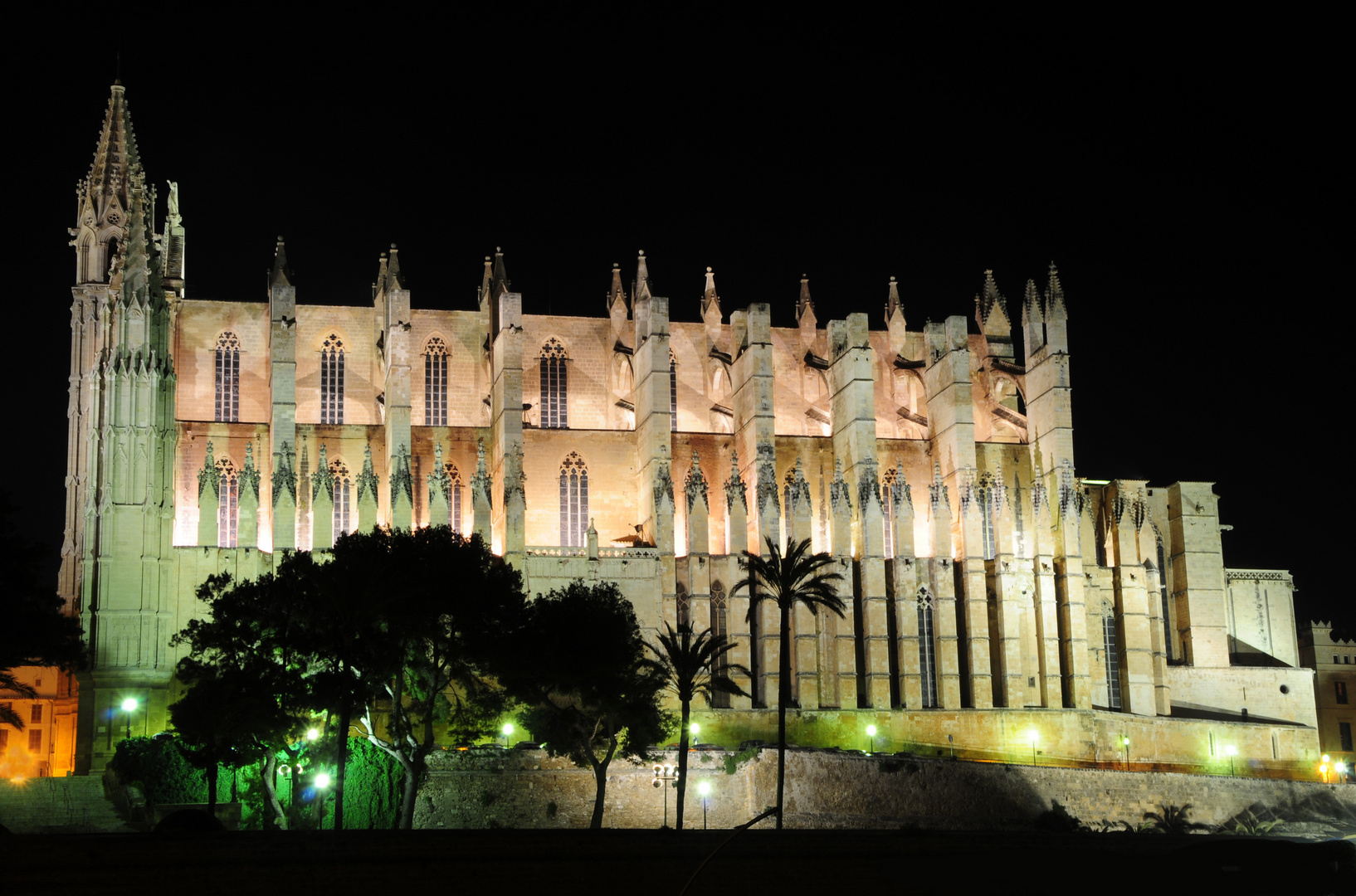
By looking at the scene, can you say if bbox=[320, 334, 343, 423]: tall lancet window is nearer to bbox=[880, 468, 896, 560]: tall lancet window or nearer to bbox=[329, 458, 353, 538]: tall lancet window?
bbox=[329, 458, 353, 538]: tall lancet window

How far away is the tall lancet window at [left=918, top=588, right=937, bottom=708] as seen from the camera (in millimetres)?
62312

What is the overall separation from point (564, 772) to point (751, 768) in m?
5.64

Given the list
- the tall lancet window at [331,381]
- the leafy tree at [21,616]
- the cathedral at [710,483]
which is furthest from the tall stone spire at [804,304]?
the leafy tree at [21,616]

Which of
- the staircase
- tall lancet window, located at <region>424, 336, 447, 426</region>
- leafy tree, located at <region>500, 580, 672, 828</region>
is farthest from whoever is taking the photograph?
tall lancet window, located at <region>424, 336, 447, 426</region>

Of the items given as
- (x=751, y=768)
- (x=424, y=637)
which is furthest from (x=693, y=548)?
(x=424, y=637)

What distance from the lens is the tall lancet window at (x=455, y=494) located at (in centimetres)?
6231

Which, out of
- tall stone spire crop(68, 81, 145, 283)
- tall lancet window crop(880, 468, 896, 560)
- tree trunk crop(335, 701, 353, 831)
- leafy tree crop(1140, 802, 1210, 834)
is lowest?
leafy tree crop(1140, 802, 1210, 834)

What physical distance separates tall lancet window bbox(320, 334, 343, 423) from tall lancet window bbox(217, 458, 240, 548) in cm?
522

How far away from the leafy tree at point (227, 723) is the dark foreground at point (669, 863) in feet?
27.3

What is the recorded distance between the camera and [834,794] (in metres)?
50.3

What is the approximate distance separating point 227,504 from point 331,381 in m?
7.58

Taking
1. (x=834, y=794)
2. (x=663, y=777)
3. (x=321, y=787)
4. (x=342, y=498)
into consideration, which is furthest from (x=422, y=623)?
(x=342, y=498)

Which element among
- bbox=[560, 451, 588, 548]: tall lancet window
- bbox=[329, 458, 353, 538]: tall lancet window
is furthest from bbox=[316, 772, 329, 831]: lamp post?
bbox=[560, 451, 588, 548]: tall lancet window

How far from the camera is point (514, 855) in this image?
34344 mm
